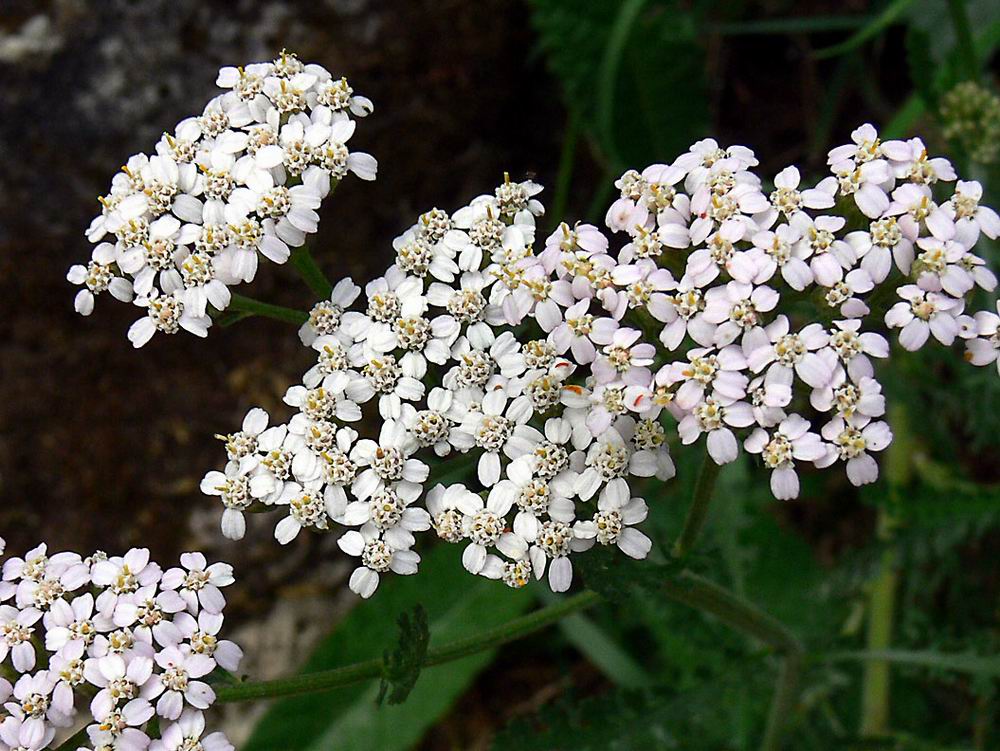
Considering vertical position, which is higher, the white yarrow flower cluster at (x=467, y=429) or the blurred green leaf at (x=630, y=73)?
the blurred green leaf at (x=630, y=73)

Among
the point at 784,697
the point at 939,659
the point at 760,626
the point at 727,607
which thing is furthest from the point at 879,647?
the point at 727,607

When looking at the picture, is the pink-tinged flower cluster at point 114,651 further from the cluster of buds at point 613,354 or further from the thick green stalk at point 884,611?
the thick green stalk at point 884,611

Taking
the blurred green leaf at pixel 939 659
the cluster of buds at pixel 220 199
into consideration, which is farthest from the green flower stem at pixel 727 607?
the cluster of buds at pixel 220 199

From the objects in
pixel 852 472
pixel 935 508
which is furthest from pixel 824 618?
pixel 852 472

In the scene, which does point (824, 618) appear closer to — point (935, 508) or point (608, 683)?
point (935, 508)

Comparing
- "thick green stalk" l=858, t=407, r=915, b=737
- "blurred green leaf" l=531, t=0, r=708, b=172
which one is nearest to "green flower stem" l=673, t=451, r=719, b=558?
"thick green stalk" l=858, t=407, r=915, b=737

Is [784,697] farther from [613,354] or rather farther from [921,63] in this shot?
[921,63]

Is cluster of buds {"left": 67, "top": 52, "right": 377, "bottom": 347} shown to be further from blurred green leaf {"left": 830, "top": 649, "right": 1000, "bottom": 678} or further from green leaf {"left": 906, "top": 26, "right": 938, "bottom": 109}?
blurred green leaf {"left": 830, "top": 649, "right": 1000, "bottom": 678}
